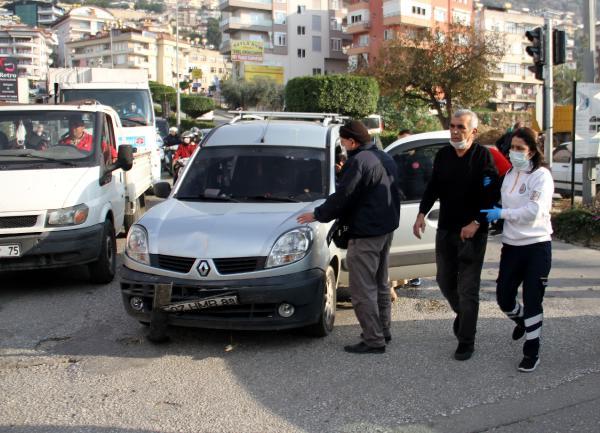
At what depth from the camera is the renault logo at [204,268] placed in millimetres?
A: 5387

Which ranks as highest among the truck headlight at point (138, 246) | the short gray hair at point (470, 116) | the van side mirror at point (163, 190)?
the short gray hair at point (470, 116)

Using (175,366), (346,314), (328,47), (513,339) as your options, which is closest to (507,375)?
(513,339)

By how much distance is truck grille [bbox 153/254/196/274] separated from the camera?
545cm

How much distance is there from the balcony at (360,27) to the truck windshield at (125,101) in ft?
231

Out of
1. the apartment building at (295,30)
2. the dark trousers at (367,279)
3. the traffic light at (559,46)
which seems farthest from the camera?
the apartment building at (295,30)

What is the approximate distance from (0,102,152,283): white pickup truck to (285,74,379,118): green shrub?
110 ft

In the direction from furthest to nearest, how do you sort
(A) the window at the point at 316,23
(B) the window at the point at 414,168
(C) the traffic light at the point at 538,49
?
(A) the window at the point at 316,23
(C) the traffic light at the point at 538,49
(B) the window at the point at 414,168

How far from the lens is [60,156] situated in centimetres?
812

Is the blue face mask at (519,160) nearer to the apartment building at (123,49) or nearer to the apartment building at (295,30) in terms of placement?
the apartment building at (295,30)

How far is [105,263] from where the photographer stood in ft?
26.0

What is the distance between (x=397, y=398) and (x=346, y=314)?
7.12ft

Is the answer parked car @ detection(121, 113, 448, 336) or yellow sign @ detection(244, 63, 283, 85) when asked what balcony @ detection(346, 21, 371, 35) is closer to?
yellow sign @ detection(244, 63, 283, 85)

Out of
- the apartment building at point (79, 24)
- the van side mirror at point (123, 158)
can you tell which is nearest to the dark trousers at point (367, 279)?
the van side mirror at point (123, 158)

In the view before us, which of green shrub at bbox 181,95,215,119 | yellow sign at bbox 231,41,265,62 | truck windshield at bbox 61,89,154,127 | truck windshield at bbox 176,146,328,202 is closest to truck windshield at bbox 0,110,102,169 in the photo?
truck windshield at bbox 176,146,328,202
